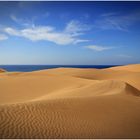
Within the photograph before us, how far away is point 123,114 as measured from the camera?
6.57m

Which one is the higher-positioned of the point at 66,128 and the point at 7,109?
the point at 7,109

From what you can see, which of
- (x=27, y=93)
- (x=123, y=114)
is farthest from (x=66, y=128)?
(x=27, y=93)

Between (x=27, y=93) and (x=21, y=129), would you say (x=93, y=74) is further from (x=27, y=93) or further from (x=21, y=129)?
(x=21, y=129)

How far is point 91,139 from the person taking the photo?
14.4 feet

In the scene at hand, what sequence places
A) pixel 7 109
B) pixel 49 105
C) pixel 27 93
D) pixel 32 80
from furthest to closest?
1. pixel 32 80
2. pixel 27 93
3. pixel 49 105
4. pixel 7 109

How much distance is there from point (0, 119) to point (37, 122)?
89cm

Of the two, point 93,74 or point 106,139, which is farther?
point 93,74

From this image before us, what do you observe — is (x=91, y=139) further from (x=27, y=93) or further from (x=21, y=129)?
(x=27, y=93)

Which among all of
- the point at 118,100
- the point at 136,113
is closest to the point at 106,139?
the point at 136,113

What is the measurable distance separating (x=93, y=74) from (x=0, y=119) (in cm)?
1853

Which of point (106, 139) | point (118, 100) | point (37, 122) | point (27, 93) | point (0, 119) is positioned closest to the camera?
point (106, 139)

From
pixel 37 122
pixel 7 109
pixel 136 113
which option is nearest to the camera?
pixel 37 122

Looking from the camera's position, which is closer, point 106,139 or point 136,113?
point 106,139

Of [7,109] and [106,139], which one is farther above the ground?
[7,109]
